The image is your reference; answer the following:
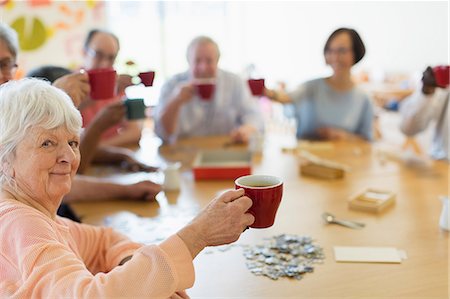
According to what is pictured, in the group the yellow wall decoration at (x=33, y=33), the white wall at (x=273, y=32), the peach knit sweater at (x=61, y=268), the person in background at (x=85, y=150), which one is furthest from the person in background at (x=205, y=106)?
the white wall at (x=273, y=32)

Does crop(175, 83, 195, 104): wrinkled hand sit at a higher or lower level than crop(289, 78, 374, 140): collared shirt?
higher

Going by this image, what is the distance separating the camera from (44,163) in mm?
1082

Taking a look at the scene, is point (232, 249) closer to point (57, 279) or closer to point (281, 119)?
point (57, 279)

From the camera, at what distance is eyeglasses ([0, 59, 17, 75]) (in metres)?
1.68

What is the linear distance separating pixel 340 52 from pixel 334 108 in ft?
1.54

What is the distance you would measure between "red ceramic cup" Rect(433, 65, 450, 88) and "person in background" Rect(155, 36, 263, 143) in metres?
1.06

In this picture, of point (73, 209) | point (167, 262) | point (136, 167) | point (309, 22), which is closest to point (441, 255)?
point (167, 262)

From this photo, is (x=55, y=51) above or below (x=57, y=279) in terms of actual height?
above

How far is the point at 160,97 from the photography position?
328 cm

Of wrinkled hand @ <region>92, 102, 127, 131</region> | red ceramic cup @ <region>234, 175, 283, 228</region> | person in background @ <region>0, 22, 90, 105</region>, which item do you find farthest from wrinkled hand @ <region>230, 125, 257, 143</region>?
red ceramic cup @ <region>234, 175, 283, 228</region>

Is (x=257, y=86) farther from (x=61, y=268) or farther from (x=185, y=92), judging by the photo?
(x=61, y=268)

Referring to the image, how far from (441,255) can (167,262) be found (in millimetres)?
870

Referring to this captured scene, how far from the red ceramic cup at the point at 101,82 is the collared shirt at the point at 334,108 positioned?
169 cm

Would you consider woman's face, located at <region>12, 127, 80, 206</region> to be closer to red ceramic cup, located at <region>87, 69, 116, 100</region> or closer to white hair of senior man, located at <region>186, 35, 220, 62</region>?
red ceramic cup, located at <region>87, 69, 116, 100</region>
